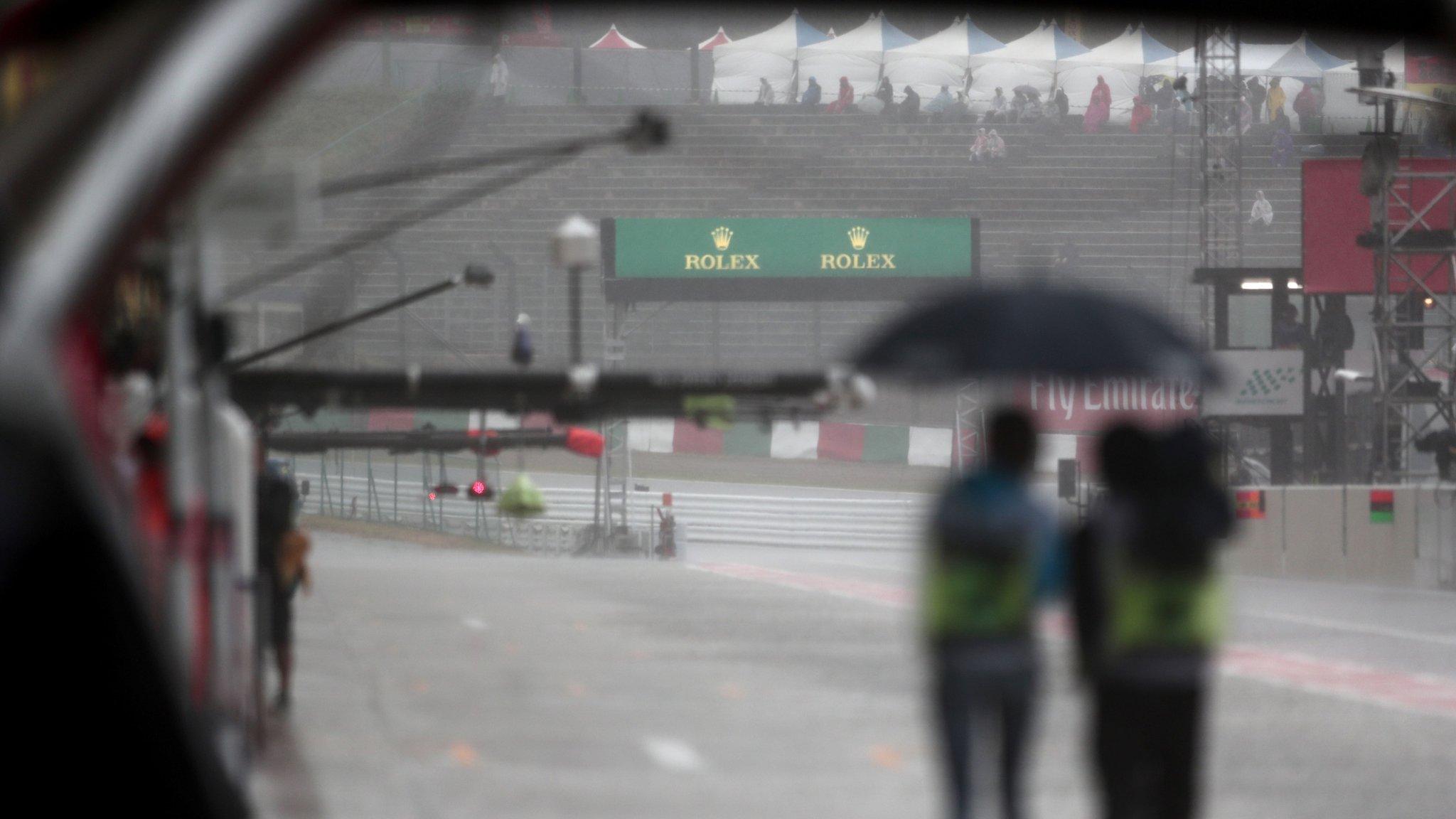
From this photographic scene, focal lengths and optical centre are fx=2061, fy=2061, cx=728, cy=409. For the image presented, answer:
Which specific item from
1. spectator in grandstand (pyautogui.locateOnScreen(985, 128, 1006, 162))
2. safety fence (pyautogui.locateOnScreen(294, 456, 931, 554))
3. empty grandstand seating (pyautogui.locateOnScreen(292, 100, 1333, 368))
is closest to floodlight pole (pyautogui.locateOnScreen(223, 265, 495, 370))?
safety fence (pyautogui.locateOnScreen(294, 456, 931, 554))

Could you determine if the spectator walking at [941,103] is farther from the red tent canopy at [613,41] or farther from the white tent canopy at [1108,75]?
the red tent canopy at [613,41]

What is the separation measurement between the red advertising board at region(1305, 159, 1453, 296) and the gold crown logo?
16.0 metres

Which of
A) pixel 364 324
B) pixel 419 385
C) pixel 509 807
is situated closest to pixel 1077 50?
pixel 364 324

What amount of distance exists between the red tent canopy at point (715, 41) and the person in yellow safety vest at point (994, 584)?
2327 inches

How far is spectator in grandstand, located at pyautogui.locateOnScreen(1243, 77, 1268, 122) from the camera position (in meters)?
60.1

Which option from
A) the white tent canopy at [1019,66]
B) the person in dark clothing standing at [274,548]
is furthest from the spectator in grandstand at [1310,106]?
the person in dark clothing standing at [274,548]

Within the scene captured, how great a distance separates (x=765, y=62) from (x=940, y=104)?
5.68 m

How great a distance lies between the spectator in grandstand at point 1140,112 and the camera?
6162cm

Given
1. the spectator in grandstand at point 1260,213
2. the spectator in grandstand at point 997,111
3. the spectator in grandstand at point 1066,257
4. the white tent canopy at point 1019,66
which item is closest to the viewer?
the spectator in grandstand at point 1260,213

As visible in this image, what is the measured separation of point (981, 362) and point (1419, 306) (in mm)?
31008

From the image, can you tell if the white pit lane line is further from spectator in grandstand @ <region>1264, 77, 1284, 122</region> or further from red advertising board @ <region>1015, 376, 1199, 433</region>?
A: spectator in grandstand @ <region>1264, 77, 1284, 122</region>

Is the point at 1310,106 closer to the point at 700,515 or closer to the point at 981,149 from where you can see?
the point at 981,149

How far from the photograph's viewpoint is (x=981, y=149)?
60.4 meters

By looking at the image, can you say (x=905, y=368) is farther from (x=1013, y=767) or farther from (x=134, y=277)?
(x=134, y=277)
